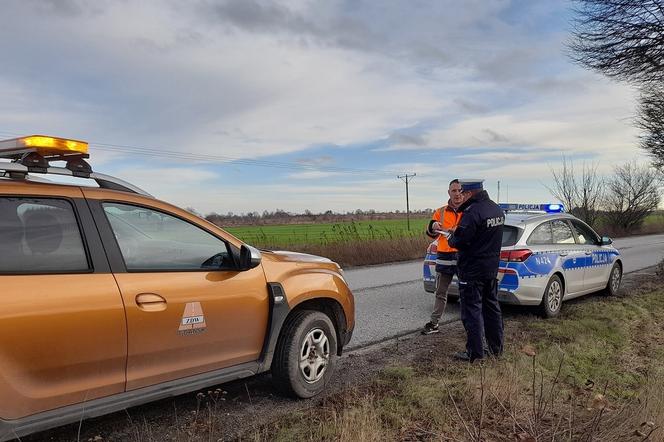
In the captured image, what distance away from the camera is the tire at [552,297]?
7.53m

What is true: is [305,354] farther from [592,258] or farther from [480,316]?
[592,258]

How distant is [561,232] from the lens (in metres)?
8.23

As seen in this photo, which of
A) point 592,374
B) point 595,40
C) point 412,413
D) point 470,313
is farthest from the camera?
point 595,40

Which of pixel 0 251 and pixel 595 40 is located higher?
pixel 595 40

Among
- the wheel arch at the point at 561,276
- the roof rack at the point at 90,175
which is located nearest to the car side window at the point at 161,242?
the roof rack at the point at 90,175

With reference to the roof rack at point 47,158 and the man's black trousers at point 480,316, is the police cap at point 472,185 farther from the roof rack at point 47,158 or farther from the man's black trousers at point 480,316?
the roof rack at point 47,158

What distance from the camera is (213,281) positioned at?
3.77m

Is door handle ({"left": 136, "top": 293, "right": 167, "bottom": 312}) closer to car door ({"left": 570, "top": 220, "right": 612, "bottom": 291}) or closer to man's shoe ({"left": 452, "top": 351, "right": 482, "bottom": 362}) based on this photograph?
man's shoe ({"left": 452, "top": 351, "right": 482, "bottom": 362})

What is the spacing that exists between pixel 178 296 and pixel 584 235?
750 centimetres

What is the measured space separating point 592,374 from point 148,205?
4.22m

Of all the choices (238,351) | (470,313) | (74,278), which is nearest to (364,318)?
(470,313)

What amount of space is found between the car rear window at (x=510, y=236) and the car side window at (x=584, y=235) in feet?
5.30

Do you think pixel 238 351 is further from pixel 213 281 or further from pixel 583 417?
pixel 583 417

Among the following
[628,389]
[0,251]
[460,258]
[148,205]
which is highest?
[148,205]
